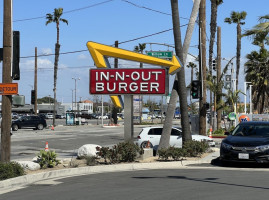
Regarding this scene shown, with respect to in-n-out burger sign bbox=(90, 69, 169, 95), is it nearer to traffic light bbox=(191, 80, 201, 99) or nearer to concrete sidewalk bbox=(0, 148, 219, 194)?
concrete sidewalk bbox=(0, 148, 219, 194)

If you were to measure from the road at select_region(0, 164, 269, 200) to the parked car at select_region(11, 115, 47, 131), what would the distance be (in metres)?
39.3

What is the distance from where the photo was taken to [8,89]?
43.8 ft

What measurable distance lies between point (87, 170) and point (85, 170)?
0.07 metres

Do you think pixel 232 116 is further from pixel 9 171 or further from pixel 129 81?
pixel 9 171

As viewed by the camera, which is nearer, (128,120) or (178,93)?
(128,120)

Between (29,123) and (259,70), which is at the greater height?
(259,70)

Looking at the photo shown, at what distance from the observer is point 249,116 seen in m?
37.6

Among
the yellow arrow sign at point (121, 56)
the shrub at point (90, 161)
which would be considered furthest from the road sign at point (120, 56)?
the shrub at point (90, 161)

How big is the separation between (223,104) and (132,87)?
24608 mm

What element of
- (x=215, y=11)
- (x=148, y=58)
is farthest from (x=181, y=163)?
(x=215, y=11)

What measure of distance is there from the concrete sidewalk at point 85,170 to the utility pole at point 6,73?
1591 mm

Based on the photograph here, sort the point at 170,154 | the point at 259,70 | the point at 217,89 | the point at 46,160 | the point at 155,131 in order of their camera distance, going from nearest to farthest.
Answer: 1. the point at 46,160
2. the point at 170,154
3. the point at 155,131
4. the point at 217,89
5. the point at 259,70

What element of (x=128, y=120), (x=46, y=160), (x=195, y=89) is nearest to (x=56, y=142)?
(x=195, y=89)

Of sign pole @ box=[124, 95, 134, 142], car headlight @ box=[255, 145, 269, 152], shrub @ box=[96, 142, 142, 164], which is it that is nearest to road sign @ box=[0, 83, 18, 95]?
shrub @ box=[96, 142, 142, 164]
